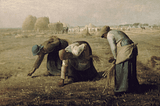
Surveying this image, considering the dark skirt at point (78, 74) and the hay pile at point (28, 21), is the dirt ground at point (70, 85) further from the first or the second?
the hay pile at point (28, 21)

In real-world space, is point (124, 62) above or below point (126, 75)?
above

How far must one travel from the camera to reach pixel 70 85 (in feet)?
14.7

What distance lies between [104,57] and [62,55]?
291cm

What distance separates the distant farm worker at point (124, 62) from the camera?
3449mm

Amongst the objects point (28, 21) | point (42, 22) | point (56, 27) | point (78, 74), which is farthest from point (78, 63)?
point (28, 21)

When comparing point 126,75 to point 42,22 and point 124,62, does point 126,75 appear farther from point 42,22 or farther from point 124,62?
point 42,22

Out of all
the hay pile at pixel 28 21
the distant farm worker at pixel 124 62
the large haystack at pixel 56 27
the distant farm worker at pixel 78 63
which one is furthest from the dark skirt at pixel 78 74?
the hay pile at pixel 28 21

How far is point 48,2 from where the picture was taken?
24.1 feet

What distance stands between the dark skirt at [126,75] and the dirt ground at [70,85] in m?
0.19

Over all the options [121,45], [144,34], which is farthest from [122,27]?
[121,45]

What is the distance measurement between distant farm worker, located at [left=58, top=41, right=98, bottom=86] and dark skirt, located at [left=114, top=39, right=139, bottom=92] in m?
1.37

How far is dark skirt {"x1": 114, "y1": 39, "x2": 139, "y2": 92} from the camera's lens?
3.47 meters

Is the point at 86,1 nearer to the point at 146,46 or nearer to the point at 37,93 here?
the point at 146,46

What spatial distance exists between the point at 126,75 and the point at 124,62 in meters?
0.31
